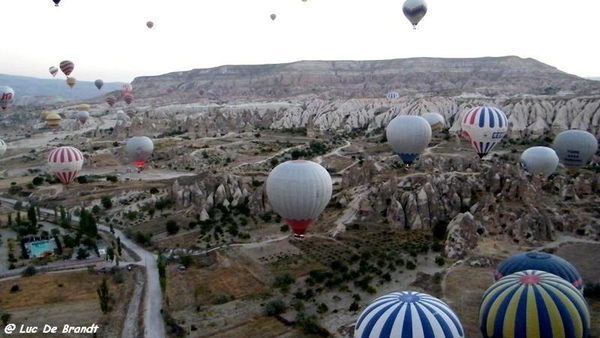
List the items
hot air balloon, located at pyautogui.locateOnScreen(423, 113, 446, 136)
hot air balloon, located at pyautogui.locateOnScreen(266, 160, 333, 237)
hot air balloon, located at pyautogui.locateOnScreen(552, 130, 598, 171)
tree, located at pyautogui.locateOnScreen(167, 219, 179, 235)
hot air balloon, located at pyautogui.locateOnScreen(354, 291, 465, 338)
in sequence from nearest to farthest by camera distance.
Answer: hot air balloon, located at pyautogui.locateOnScreen(354, 291, 465, 338) → hot air balloon, located at pyautogui.locateOnScreen(266, 160, 333, 237) → tree, located at pyautogui.locateOnScreen(167, 219, 179, 235) → hot air balloon, located at pyautogui.locateOnScreen(552, 130, 598, 171) → hot air balloon, located at pyautogui.locateOnScreen(423, 113, 446, 136)

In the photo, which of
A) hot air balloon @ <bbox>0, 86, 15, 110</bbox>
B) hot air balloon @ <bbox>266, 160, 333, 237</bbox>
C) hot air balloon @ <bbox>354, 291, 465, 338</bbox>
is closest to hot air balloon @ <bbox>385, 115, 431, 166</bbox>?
hot air balloon @ <bbox>266, 160, 333, 237</bbox>

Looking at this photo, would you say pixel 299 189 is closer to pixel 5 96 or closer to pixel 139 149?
pixel 139 149

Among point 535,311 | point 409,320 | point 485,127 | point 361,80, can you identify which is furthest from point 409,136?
point 361,80

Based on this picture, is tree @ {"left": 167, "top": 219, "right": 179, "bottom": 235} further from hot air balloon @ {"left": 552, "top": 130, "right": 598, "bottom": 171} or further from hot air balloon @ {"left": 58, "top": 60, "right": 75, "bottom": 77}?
hot air balloon @ {"left": 58, "top": 60, "right": 75, "bottom": 77}

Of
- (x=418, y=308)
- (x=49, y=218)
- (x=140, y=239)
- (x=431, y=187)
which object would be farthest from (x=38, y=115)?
(x=418, y=308)

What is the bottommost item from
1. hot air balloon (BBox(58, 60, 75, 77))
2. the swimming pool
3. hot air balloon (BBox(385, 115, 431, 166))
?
the swimming pool

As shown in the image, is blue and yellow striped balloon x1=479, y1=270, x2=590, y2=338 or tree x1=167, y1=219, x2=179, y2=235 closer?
blue and yellow striped balloon x1=479, y1=270, x2=590, y2=338
